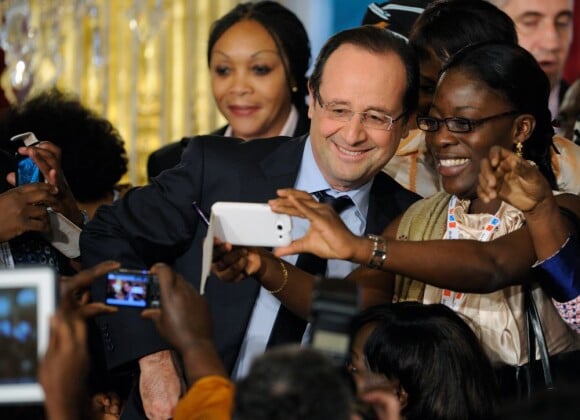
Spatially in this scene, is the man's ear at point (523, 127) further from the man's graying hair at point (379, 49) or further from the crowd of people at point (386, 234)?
the man's graying hair at point (379, 49)

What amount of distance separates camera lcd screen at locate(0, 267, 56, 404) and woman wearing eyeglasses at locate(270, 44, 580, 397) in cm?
104

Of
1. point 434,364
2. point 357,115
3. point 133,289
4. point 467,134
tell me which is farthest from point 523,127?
point 133,289

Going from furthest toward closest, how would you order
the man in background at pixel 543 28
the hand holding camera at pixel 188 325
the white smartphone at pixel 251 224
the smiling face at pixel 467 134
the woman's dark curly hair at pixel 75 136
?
the man in background at pixel 543 28
the woman's dark curly hair at pixel 75 136
the smiling face at pixel 467 134
the white smartphone at pixel 251 224
the hand holding camera at pixel 188 325

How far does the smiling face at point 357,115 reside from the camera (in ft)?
11.5

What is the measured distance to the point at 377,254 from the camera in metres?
3.11

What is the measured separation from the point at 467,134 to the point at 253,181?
1.90 feet

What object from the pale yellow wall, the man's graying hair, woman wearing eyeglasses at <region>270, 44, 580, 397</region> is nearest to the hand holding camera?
woman wearing eyeglasses at <region>270, 44, 580, 397</region>

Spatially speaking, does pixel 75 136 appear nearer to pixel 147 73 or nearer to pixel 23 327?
pixel 23 327

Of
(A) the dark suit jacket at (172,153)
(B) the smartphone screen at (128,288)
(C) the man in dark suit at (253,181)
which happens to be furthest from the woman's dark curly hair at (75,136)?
(B) the smartphone screen at (128,288)

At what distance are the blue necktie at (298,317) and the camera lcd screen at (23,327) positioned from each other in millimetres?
1190

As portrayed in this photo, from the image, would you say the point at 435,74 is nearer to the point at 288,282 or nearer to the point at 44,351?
the point at 288,282

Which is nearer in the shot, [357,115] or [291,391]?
[291,391]

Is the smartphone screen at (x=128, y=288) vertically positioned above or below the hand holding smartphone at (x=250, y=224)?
below

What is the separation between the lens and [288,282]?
133 inches
